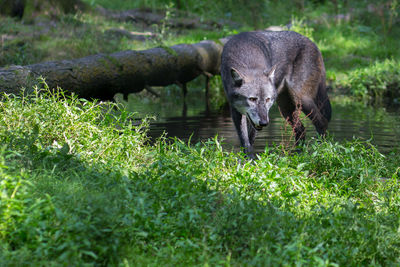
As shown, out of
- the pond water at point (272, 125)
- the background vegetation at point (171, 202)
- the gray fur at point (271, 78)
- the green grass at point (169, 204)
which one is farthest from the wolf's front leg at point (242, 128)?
the green grass at point (169, 204)

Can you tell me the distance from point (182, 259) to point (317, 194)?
1.74 m

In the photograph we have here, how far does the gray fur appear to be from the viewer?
19.6 ft

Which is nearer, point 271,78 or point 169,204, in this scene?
point 169,204

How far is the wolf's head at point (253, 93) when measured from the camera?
5875 millimetres

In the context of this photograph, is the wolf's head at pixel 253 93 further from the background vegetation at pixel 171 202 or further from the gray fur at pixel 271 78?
the background vegetation at pixel 171 202

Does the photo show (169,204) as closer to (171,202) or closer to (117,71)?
(171,202)

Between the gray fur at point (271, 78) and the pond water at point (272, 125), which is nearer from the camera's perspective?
the gray fur at point (271, 78)

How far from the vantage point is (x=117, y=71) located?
8172mm

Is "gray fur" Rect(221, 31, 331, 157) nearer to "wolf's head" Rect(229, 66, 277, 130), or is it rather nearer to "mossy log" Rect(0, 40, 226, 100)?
"wolf's head" Rect(229, 66, 277, 130)

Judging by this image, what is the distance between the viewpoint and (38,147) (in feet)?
14.2

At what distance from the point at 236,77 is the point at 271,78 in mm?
510

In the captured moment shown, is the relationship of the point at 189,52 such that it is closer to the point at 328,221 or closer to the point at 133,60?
the point at 133,60

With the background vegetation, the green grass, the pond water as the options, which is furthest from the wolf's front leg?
the green grass

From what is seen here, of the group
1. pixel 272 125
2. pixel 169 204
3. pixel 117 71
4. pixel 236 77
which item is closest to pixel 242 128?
pixel 236 77
